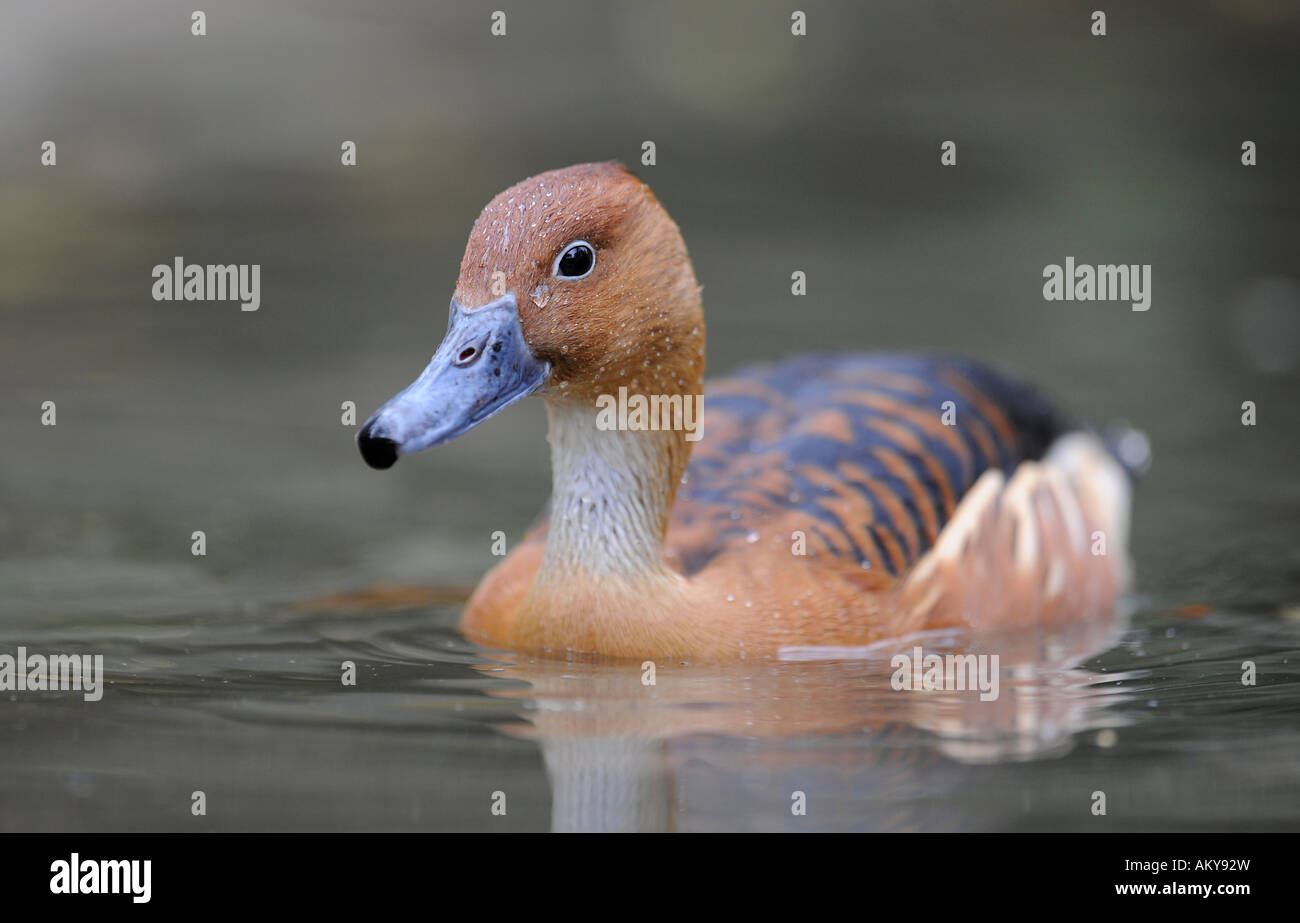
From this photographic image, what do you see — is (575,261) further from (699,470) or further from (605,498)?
(699,470)

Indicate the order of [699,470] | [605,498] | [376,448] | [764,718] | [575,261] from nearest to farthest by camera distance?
[376,448] → [764,718] → [575,261] → [605,498] → [699,470]

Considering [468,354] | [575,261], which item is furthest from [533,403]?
[468,354]

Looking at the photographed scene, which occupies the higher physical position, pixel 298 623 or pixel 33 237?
pixel 33 237

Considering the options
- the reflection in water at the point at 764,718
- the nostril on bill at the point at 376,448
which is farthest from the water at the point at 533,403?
the nostril on bill at the point at 376,448

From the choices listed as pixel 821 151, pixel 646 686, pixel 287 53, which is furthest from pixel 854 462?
pixel 287 53

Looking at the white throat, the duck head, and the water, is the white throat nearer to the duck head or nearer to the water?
the duck head

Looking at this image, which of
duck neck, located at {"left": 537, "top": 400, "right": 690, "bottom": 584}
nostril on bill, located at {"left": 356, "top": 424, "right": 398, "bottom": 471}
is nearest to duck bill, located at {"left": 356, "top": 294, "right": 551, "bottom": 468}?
nostril on bill, located at {"left": 356, "top": 424, "right": 398, "bottom": 471}

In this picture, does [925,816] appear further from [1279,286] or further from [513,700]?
[1279,286]

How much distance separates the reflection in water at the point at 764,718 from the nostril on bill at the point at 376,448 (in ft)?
3.43

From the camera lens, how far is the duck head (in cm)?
616

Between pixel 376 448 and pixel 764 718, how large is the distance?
65.3 inches

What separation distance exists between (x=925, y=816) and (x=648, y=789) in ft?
2.83

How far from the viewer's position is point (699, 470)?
789 centimetres

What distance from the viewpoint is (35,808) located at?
5633mm
